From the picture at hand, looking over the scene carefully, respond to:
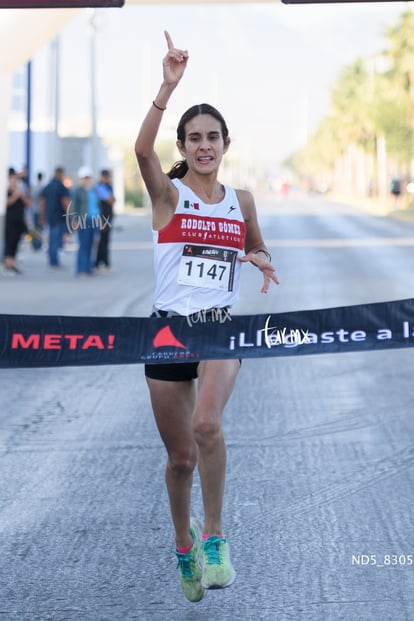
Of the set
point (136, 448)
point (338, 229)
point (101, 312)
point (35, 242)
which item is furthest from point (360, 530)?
point (338, 229)

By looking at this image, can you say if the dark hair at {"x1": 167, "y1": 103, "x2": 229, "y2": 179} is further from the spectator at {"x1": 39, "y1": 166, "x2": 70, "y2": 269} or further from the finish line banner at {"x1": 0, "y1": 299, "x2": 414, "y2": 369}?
the spectator at {"x1": 39, "y1": 166, "x2": 70, "y2": 269}

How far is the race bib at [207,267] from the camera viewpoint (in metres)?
5.36

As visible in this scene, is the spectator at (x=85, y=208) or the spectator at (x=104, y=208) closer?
the spectator at (x=85, y=208)

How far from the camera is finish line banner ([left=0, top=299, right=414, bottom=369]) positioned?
213 inches

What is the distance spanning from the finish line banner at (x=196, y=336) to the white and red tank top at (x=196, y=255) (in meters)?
0.07

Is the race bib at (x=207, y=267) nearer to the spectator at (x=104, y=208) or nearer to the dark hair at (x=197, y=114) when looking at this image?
the dark hair at (x=197, y=114)

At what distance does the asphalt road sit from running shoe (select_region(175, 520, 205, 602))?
7 centimetres

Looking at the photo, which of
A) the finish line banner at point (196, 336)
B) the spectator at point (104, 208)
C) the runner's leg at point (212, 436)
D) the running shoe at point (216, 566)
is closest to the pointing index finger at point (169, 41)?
the finish line banner at point (196, 336)

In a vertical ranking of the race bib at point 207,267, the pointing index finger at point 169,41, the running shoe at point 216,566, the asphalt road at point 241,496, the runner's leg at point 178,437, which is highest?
the pointing index finger at point 169,41

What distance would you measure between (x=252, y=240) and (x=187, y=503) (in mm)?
1139

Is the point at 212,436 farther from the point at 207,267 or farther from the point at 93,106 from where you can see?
the point at 93,106

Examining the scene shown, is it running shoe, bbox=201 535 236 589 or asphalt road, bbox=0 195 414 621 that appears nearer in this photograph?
running shoe, bbox=201 535 236 589

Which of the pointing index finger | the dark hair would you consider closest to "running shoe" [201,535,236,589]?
the dark hair

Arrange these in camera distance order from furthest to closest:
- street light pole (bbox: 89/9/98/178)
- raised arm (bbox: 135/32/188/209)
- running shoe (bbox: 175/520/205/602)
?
street light pole (bbox: 89/9/98/178) → running shoe (bbox: 175/520/205/602) → raised arm (bbox: 135/32/188/209)
